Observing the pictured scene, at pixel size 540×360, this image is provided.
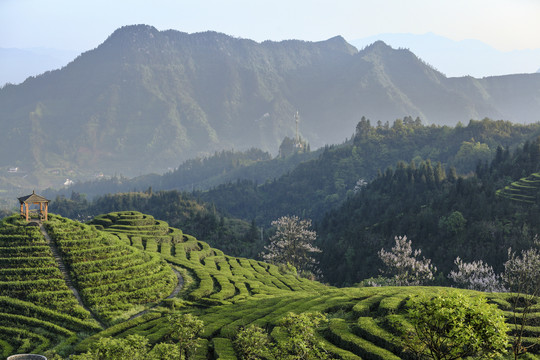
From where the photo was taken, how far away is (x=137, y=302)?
56.8m

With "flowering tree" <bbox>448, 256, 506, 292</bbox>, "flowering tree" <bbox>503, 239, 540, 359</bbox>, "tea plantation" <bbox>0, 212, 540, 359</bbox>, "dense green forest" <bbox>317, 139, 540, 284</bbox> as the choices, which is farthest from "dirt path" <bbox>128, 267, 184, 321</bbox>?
"dense green forest" <bbox>317, 139, 540, 284</bbox>

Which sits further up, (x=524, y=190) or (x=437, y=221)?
(x=524, y=190)

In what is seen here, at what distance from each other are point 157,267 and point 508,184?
105597mm

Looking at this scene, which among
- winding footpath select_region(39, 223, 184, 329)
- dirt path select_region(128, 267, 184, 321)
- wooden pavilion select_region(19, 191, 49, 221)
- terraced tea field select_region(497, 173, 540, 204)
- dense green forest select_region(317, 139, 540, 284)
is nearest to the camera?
winding footpath select_region(39, 223, 184, 329)

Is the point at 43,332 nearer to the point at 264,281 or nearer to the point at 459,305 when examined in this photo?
the point at 264,281

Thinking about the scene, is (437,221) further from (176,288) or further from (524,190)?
(176,288)

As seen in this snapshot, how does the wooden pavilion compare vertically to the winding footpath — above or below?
above

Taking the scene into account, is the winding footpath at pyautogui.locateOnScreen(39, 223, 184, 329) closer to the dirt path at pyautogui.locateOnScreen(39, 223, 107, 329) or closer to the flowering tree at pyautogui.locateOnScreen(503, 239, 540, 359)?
the dirt path at pyautogui.locateOnScreen(39, 223, 107, 329)

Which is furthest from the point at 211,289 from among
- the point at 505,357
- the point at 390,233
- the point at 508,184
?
the point at 508,184

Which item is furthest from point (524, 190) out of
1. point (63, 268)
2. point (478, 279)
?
point (63, 268)

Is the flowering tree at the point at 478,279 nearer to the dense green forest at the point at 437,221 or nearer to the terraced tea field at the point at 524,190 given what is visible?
the dense green forest at the point at 437,221

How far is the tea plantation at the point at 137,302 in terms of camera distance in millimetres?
39906

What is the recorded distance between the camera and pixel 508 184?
135 m

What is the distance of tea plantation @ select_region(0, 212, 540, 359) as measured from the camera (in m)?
39.9
